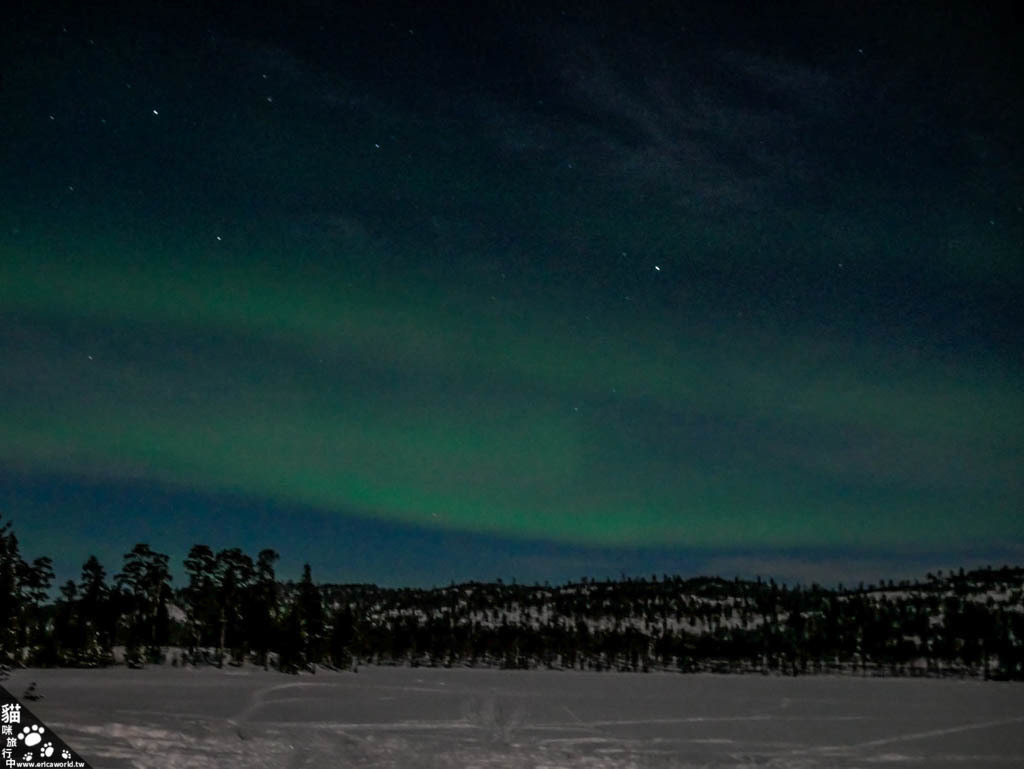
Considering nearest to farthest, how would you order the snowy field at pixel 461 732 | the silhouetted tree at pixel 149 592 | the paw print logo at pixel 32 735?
the paw print logo at pixel 32 735 < the snowy field at pixel 461 732 < the silhouetted tree at pixel 149 592

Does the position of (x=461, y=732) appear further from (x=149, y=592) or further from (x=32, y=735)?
(x=149, y=592)

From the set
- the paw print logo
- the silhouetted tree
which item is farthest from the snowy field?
the silhouetted tree

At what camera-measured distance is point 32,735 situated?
14.0m

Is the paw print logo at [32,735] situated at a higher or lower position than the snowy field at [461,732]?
higher

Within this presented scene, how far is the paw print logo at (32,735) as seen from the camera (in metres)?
13.8

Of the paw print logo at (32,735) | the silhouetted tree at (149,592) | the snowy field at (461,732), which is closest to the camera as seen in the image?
the paw print logo at (32,735)

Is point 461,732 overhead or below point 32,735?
below

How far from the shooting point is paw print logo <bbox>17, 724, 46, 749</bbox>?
13773 mm

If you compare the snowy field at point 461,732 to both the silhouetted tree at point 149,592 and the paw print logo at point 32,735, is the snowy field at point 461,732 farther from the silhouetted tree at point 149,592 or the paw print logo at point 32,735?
the silhouetted tree at point 149,592

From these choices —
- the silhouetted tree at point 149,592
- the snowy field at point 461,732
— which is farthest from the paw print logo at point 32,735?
the silhouetted tree at point 149,592

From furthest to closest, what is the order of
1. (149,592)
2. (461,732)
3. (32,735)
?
(149,592) → (461,732) → (32,735)

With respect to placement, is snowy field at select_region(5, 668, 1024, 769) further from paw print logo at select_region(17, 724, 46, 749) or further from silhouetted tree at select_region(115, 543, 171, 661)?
silhouetted tree at select_region(115, 543, 171, 661)

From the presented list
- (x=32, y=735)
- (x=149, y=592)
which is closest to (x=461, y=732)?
(x=32, y=735)

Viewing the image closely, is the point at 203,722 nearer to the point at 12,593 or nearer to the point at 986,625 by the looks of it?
the point at 12,593
